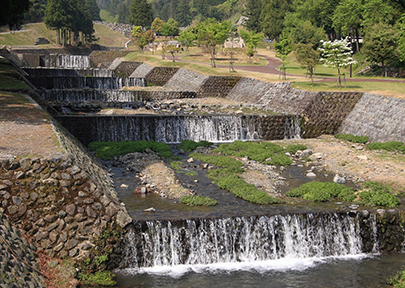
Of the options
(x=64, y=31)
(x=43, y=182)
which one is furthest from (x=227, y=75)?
(x=64, y=31)

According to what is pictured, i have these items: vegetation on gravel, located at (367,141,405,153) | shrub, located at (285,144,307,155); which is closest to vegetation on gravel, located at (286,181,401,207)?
shrub, located at (285,144,307,155)

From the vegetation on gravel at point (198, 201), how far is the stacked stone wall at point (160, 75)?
37.4 meters

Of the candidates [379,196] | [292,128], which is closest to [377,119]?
[292,128]

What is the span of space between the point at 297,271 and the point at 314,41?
54.5 meters

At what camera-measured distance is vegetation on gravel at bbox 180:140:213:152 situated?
26989 mm

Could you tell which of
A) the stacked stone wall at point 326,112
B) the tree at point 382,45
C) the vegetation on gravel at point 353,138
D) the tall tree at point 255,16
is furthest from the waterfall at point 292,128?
the tall tree at point 255,16

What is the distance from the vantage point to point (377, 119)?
2891cm

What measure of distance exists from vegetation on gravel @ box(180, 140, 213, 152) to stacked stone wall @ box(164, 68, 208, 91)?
Result: 17.6m

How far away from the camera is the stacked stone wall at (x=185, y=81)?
46006mm

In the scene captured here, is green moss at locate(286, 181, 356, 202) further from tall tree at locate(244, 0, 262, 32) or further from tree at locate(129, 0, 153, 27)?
tree at locate(129, 0, 153, 27)

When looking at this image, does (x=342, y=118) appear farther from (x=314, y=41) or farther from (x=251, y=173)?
(x=314, y=41)

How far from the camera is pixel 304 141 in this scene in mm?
28859

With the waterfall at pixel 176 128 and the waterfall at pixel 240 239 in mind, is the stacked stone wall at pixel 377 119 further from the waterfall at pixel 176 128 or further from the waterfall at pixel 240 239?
the waterfall at pixel 240 239

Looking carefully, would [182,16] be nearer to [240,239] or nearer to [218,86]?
[218,86]
